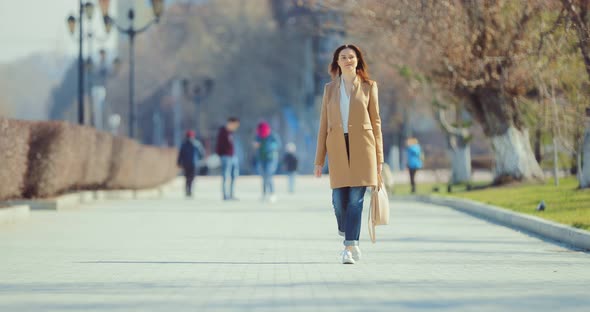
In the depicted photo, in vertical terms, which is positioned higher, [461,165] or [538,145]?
[538,145]

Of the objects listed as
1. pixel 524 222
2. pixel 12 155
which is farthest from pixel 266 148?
pixel 524 222

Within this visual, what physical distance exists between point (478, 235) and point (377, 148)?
18.2 ft

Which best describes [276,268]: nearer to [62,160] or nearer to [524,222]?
[524,222]

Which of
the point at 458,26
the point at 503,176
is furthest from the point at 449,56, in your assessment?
the point at 503,176

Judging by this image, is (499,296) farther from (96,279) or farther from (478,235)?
(478,235)

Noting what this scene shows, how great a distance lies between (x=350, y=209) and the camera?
1291 centimetres

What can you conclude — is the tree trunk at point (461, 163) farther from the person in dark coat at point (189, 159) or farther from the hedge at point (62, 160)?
the hedge at point (62, 160)

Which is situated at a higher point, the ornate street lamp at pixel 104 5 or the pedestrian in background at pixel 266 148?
the ornate street lamp at pixel 104 5

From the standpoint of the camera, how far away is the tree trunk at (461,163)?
40.7m

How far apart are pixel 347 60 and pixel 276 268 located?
81.5 inches

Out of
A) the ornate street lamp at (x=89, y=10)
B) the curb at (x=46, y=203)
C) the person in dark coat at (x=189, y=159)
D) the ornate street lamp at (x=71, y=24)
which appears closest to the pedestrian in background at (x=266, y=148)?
the curb at (x=46, y=203)

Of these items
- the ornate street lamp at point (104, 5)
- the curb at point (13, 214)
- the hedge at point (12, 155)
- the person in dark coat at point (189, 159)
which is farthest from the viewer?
the ornate street lamp at point (104, 5)

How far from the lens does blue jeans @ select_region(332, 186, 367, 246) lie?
12891mm

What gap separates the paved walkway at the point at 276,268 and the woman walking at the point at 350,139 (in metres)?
0.53
